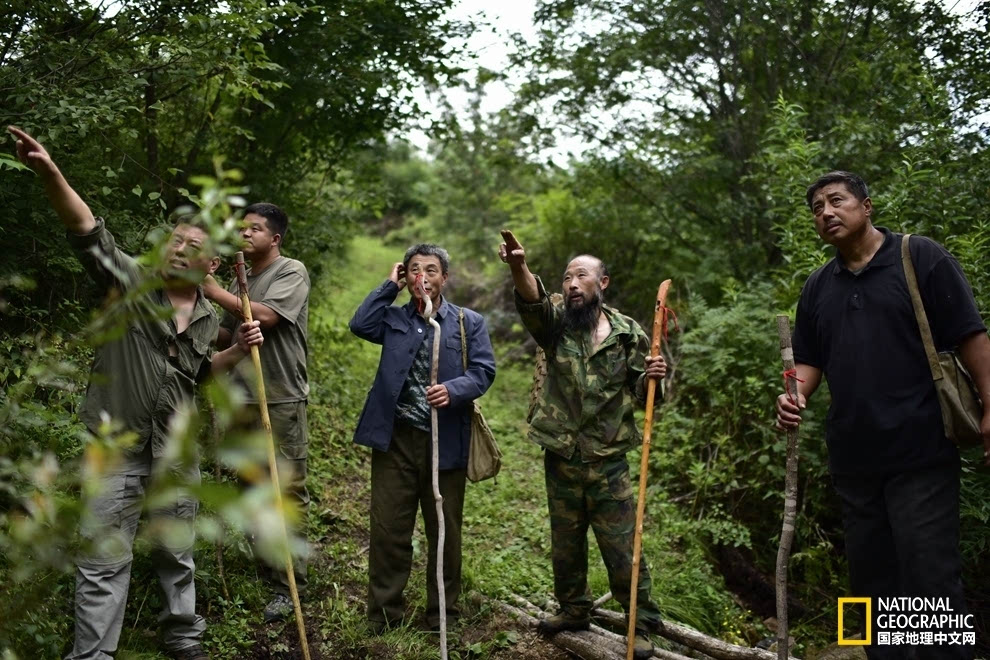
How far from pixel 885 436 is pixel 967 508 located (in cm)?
151

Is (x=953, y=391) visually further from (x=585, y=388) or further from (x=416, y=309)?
(x=416, y=309)

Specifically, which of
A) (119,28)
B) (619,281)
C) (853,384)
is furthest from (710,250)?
(119,28)

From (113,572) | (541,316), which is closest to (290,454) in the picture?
(113,572)

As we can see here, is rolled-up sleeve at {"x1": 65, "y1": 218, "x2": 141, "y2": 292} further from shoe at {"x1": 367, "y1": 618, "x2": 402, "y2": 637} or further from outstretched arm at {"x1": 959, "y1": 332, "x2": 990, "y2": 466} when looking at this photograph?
outstretched arm at {"x1": 959, "y1": 332, "x2": 990, "y2": 466}

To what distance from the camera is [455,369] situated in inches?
181

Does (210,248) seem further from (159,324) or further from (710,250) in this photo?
(710,250)

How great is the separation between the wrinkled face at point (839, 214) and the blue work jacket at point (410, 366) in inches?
79.0

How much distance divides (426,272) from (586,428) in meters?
1.36

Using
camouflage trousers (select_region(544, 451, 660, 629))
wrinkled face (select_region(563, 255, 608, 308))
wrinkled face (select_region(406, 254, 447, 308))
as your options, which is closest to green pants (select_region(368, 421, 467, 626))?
camouflage trousers (select_region(544, 451, 660, 629))

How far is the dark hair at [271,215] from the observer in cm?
456

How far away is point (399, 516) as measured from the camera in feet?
14.7

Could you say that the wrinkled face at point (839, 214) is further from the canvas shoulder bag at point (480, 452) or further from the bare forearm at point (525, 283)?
the canvas shoulder bag at point (480, 452)

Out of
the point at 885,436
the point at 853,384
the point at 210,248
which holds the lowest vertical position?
the point at 885,436

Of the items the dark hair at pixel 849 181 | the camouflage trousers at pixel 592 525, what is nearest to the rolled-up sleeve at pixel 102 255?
the camouflage trousers at pixel 592 525
